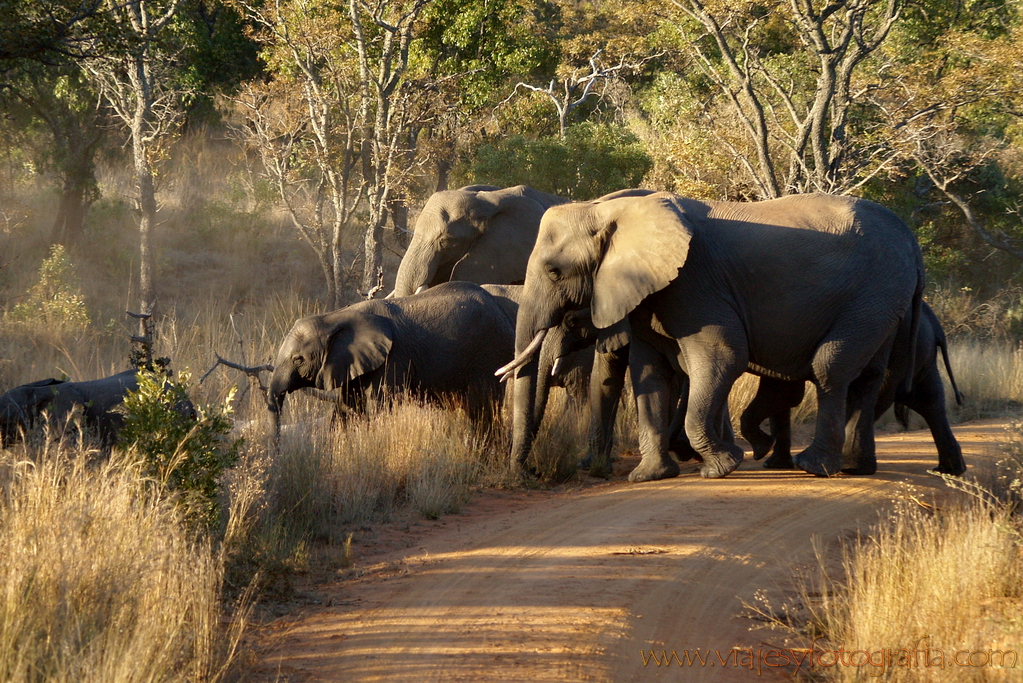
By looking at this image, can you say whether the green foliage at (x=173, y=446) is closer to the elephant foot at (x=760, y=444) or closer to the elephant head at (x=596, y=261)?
the elephant head at (x=596, y=261)

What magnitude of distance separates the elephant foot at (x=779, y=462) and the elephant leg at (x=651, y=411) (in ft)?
3.84

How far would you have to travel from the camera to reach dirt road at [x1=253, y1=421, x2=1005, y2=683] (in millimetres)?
5098

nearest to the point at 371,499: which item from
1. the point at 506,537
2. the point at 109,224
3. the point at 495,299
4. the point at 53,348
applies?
the point at 506,537

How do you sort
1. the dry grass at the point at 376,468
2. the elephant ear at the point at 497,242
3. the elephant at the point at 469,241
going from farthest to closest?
the elephant ear at the point at 497,242 < the elephant at the point at 469,241 < the dry grass at the point at 376,468

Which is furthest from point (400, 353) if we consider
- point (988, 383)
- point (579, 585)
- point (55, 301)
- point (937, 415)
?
point (55, 301)

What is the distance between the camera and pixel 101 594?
187 inches

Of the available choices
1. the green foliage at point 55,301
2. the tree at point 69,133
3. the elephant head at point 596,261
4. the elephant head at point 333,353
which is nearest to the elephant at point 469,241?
the elephant head at point 333,353

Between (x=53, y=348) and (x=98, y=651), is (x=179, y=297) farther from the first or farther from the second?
(x=98, y=651)

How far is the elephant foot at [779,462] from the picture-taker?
9.74 metres

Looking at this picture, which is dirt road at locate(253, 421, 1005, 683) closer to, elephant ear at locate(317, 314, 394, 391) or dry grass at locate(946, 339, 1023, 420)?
elephant ear at locate(317, 314, 394, 391)

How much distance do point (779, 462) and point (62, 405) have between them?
6.09 m

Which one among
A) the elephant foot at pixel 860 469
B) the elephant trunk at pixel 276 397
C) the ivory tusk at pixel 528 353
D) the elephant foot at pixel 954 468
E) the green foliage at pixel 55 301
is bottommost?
the elephant foot at pixel 954 468

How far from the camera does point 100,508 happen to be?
5375 mm

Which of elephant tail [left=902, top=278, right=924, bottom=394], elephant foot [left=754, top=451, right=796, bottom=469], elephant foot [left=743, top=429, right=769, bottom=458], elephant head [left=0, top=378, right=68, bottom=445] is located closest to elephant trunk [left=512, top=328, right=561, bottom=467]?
elephant foot [left=743, top=429, right=769, bottom=458]
